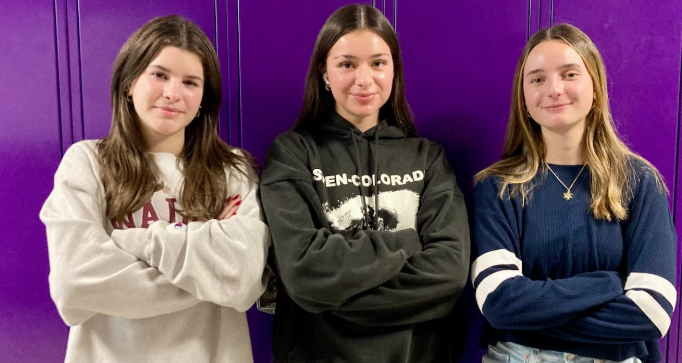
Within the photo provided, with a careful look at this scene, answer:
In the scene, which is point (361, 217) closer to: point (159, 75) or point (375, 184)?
point (375, 184)

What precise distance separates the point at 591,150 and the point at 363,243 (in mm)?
788

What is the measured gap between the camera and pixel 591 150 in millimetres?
1539

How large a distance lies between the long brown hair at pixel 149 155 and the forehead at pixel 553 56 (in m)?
0.95

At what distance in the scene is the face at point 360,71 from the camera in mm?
1515

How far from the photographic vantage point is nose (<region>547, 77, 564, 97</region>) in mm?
1491

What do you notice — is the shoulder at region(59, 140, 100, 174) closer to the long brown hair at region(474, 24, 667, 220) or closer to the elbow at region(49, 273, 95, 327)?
the elbow at region(49, 273, 95, 327)

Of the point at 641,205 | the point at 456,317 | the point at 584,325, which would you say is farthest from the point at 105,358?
the point at 641,205

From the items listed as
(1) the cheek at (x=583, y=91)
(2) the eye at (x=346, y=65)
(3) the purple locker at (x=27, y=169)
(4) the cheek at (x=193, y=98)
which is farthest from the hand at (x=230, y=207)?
(1) the cheek at (x=583, y=91)

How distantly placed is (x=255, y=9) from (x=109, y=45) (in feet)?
1.82

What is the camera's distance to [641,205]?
1.45 m

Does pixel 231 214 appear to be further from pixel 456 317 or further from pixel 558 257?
pixel 558 257

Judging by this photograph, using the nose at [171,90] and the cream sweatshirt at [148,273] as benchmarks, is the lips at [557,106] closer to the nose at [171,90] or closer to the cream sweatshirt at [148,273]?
the cream sweatshirt at [148,273]

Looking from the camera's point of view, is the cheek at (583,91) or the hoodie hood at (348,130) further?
the hoodie hood at (348,130)

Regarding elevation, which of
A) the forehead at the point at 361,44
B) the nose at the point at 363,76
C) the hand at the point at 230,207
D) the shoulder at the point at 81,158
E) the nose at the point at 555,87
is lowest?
the hand at the point at 230,207
